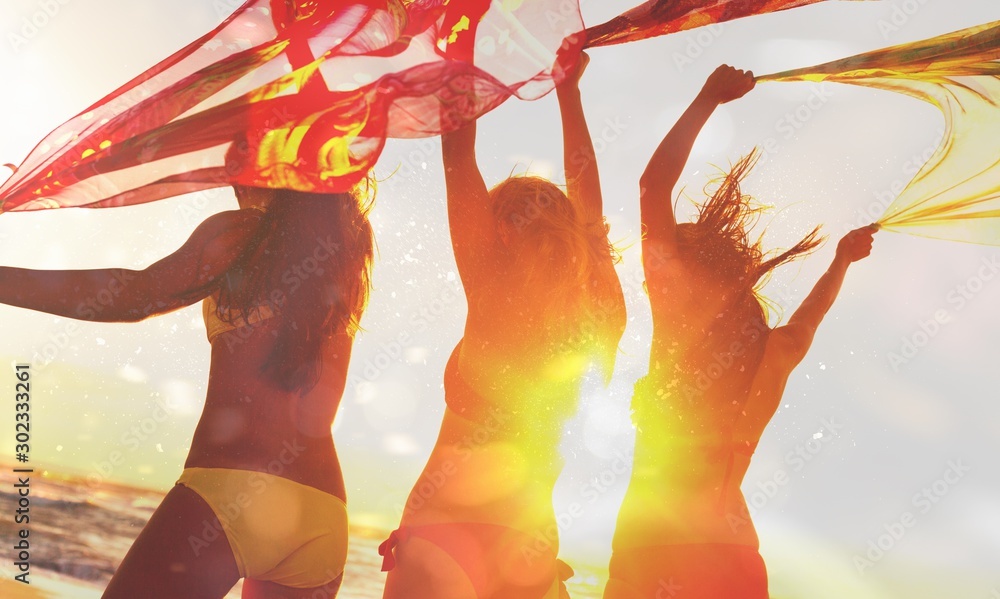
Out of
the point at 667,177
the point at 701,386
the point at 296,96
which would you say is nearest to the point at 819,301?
the point at 701,386

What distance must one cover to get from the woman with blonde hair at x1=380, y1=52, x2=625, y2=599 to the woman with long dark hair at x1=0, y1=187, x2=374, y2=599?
369 mm

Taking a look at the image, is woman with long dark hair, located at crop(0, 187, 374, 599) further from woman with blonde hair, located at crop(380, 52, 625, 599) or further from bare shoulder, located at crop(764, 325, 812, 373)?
bare shoulder, located at crop(764, 325, 812, 373)

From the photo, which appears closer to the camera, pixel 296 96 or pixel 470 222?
pixel 470 222

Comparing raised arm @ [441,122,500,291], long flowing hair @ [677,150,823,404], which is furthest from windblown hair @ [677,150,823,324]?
raised arm @ [441,122,500,291]

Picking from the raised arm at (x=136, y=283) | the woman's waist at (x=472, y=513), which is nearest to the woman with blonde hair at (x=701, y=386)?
the woman's waist at (x=472, y=513)

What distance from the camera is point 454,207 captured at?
2.54 m

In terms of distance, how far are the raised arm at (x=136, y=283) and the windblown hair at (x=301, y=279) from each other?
0.08 m

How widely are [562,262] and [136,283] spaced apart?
1.49 m

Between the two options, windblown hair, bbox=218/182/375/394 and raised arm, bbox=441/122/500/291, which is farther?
raised arm, bbox=441/122/500/291

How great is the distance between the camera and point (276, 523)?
2.27 metres

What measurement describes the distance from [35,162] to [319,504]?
1.91m

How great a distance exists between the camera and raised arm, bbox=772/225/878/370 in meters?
3.21

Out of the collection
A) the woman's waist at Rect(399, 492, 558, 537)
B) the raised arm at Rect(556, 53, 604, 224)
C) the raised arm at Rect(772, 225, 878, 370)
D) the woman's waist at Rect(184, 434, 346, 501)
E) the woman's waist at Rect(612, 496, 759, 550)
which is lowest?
the woman's waist at Rect(612, 496, 759, 550)

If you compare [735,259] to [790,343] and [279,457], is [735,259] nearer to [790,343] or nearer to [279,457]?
[790,343]
